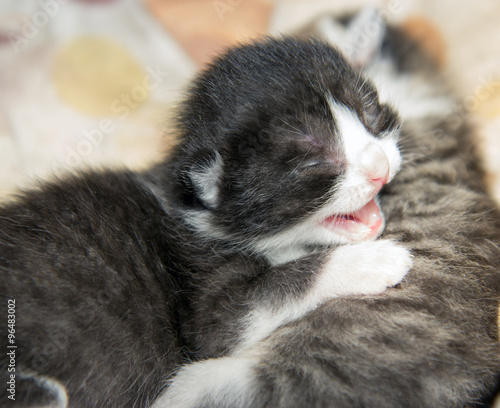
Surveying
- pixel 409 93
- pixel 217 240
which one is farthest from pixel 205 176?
pixel 409 93

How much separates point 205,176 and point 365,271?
2.08 feet

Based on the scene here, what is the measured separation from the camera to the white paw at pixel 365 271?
1.58 metres

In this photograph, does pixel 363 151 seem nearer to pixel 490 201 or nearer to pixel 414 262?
pixel 414 262

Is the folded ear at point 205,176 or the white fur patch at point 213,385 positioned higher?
the folded ear at point 205,176

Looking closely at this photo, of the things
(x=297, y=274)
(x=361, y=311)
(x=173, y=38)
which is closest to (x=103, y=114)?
(x=173, y=38)

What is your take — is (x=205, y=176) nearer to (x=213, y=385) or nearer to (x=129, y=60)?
(x=213, y=385)

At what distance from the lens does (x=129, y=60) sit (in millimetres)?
3229

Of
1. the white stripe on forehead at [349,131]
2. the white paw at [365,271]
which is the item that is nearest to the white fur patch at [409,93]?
the white stripe on forehead at [349,131]

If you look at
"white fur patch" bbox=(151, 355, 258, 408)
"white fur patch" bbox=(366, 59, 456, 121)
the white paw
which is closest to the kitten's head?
the white paw

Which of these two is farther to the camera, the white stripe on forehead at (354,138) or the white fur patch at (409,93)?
the white fur patch at (409,93)

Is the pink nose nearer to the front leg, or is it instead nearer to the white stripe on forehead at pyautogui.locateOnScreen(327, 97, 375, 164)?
the white stripe on forehead at pyautogui.locateOnScreen(327, 97, 375, 164)

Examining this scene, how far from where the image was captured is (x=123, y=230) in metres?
1.75

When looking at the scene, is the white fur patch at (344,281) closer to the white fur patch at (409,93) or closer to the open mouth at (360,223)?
the open mouth at (360,223)

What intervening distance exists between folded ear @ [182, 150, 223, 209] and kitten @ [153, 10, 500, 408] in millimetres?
522
